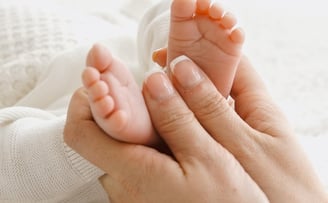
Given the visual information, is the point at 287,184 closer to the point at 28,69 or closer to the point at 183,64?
the point at 183,64

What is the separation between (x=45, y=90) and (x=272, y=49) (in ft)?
1.78

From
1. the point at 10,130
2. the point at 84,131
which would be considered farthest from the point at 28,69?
the point at 84,131

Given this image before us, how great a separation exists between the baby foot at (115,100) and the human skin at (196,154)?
0.05ft

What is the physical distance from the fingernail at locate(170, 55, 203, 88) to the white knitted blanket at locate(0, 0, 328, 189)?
31cm

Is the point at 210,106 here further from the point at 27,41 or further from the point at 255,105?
the point at 27,41

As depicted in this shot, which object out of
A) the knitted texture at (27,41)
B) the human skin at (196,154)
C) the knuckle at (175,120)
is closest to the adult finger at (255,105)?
the human skin at (196,154)

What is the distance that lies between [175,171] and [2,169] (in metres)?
0.25

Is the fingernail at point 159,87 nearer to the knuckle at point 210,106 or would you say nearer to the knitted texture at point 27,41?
the knuckle at point 210,106

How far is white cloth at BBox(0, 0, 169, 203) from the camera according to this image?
2.19 ft

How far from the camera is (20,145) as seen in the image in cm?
69

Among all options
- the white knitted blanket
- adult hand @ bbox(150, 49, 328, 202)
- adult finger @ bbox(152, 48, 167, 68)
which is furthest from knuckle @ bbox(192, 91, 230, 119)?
the white knitted blanket

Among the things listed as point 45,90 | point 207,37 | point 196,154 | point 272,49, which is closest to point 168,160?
point 196,154

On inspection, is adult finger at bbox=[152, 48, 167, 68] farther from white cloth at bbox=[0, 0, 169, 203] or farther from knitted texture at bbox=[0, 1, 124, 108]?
knitted texture at bbox=[0, 1, 124, 108]

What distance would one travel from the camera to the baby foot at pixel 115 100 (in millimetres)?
520
